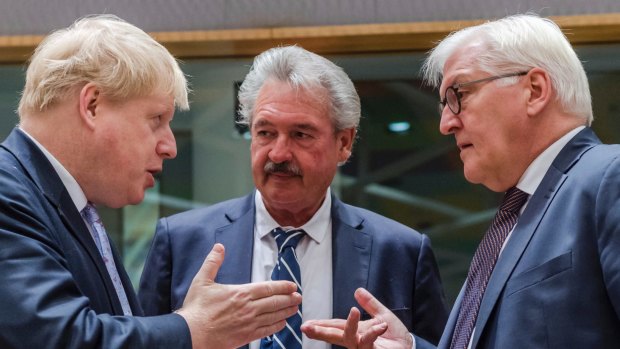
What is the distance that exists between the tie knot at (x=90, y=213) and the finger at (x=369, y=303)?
80 cm

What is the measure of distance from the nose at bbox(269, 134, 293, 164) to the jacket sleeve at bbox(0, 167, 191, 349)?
109 centimetres

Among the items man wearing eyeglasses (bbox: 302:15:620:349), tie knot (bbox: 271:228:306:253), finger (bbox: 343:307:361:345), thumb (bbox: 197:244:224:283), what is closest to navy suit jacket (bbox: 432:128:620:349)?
man wearing eyeglasses (bbox: 302:15:620:349)

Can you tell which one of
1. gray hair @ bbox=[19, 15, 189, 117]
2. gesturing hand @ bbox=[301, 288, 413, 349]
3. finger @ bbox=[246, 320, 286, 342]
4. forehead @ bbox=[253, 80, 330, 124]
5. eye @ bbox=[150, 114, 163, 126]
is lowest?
gesturing hand @ bbox=[301, 288, 413, 349]

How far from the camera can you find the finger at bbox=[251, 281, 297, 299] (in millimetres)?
2395

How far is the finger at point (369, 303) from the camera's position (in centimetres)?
289

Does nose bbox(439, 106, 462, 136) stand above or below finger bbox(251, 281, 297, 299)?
above

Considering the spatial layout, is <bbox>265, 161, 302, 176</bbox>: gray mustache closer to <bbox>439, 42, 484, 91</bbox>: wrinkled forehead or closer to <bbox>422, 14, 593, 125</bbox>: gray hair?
<bbox>439, 42, 484, 91</bbox>: wrinkled forehead

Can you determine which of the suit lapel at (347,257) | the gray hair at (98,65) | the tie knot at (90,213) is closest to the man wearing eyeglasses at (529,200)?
the suit lapel at (347,257)

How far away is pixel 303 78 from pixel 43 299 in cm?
155

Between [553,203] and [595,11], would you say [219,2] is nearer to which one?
[595,11]

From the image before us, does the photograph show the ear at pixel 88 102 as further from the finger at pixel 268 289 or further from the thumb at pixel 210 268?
the finger at pixel 268 289

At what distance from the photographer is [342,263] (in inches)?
128

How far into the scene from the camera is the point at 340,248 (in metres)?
3.29

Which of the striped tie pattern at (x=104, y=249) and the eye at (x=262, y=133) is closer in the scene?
the striped tie pattern at (x=104, y=249)
